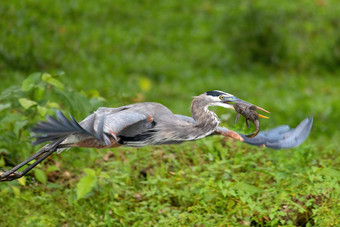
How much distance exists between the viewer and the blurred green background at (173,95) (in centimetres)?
425

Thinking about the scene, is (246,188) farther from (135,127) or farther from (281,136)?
(135,127)

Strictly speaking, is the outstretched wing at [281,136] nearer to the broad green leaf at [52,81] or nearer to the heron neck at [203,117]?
the heron neck at [203,117]

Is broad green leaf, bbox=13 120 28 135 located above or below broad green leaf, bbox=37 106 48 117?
below

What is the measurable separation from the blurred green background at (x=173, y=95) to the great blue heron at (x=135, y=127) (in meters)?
1.36

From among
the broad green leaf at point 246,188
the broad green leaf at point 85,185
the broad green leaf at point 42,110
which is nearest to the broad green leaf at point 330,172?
the broad green leaf at point 246,188

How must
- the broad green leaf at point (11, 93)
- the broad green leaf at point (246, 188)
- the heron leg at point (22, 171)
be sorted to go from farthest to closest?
the broad green leaf at point (11, 93), the broad green leaf at point (246, 188), the heron leg at point (22, 171)

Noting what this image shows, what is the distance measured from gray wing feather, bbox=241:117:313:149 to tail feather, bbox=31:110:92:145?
0.78m

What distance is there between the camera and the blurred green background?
4.25 m

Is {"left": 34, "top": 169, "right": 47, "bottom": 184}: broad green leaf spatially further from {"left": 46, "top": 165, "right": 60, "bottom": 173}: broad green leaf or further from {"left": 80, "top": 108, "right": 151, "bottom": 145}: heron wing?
{"left": 80, "top": 108, "right": 151, "bottom": 145}: heron wing

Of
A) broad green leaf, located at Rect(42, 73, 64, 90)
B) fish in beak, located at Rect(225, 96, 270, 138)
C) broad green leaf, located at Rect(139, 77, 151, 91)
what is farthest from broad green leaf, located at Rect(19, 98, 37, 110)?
broad green leaf, located at Rect(139, 77, 151, 91)

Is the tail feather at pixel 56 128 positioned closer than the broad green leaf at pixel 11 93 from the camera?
Yes

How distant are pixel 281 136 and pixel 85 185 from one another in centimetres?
194

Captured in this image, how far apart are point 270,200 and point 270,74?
4.90 metres

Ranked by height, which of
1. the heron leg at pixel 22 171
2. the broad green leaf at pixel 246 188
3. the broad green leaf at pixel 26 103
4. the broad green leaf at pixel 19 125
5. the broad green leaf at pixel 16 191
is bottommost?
the broad green leaf at pixel 16 191
